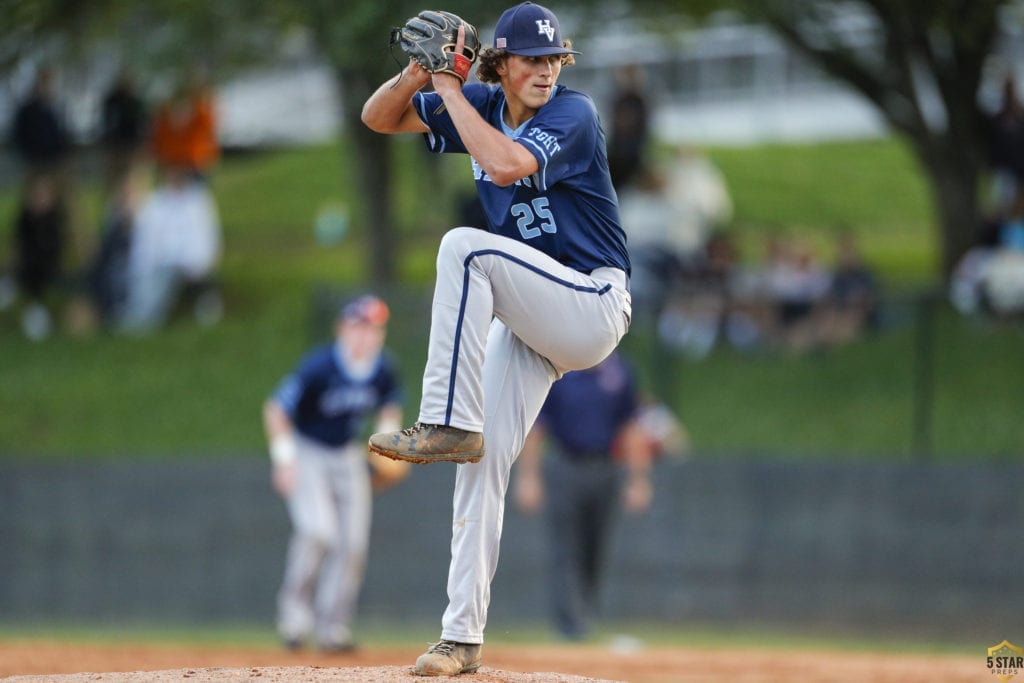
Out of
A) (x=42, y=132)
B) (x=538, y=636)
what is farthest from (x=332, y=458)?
(x=42, y=132)

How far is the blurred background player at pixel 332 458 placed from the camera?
425 inches

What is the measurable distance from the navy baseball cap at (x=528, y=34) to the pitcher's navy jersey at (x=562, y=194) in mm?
219

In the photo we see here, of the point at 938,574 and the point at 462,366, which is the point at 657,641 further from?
the point at 462,366

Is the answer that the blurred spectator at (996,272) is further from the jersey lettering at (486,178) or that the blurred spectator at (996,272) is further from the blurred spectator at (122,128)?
the blurred spectator at (122,128)

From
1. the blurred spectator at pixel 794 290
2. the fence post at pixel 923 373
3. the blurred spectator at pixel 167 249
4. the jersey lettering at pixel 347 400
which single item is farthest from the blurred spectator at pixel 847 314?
the blurred spectator at pixel 167 249

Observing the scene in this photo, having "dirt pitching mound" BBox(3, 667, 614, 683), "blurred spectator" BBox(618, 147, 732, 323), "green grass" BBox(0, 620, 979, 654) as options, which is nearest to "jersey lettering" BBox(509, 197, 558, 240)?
"dirt pitching mound" BBox(3, 667, 614, 683)

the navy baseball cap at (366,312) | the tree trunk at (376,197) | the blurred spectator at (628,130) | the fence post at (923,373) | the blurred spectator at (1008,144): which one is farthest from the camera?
the tree trunk at (376,197)

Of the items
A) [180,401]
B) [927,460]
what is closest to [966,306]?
[927,460]

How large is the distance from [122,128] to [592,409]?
25.2 feet

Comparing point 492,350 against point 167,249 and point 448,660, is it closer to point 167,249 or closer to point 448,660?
point 448,660

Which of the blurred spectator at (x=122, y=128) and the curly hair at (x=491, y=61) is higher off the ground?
the curly hair at (x=491, y=61)

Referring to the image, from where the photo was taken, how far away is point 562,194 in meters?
5.75

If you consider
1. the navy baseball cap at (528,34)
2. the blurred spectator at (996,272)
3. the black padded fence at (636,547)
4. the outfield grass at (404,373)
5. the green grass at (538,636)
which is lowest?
the green grass at (538,636)

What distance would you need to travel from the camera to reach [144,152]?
1709cm
